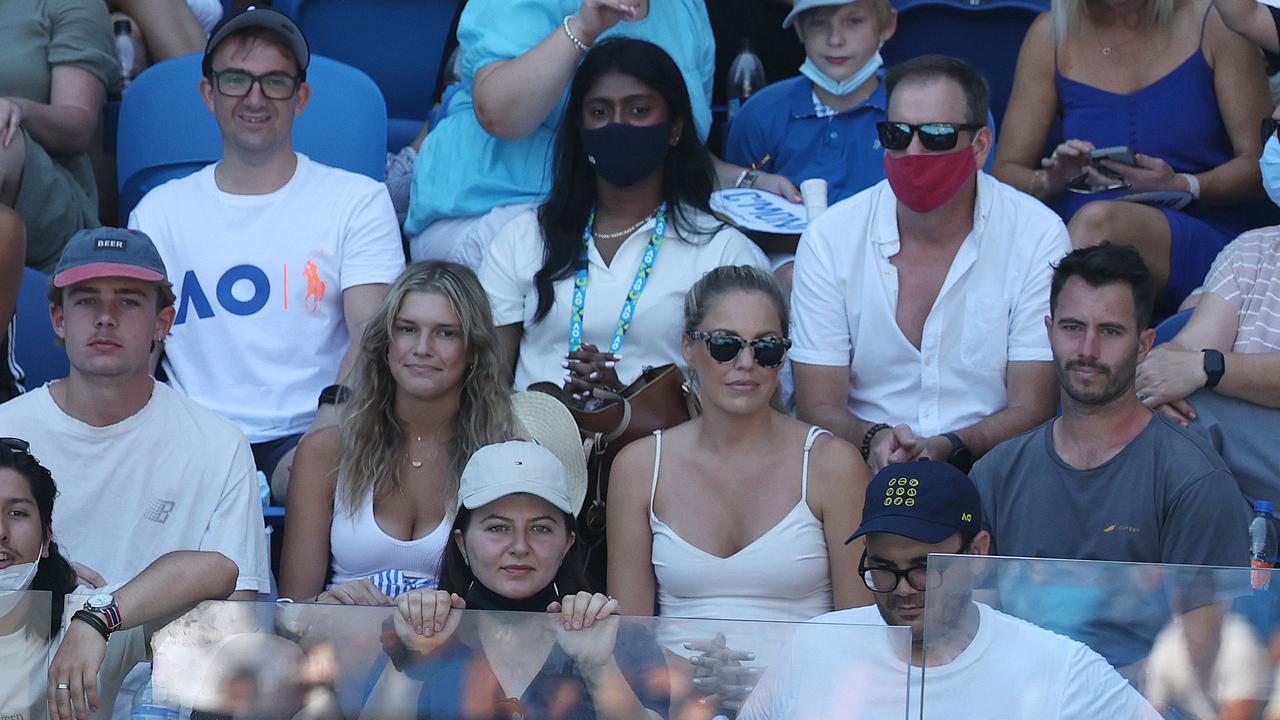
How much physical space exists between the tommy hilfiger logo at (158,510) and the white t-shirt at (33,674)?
883mm

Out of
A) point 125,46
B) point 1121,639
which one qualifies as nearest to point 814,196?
point 125,46

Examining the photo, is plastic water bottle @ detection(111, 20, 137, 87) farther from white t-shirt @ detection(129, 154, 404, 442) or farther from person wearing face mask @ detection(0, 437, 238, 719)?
person wearing face mask @ detection(0, 437, 238, 719)

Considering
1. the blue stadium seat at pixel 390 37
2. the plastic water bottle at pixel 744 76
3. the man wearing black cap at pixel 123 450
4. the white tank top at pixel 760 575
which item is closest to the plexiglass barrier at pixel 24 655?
the man wearing black cap at pixel 123 450

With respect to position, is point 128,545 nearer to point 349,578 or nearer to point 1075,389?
Result: point 349,578

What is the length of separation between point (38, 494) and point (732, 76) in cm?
320

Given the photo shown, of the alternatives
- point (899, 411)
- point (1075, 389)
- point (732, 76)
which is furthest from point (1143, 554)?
point (732, 76)

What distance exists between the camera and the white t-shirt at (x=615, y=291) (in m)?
4.42

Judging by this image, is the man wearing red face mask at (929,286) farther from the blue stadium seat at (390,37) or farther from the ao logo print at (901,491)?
the blue stadium seat at (390,37)

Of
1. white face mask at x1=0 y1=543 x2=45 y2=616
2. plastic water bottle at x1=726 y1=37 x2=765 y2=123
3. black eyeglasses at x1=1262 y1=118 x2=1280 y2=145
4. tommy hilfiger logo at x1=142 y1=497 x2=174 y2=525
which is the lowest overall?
white face mask at x1=0 y1=543 x2=45 y2=616

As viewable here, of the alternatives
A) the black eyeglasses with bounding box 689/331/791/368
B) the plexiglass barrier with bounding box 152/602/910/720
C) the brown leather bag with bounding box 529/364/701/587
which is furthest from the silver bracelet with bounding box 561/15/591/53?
the plexiglass barrier with bounding box 152/602/910/720

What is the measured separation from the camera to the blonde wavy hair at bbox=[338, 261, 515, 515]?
12.8 feet

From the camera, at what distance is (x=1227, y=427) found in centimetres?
390

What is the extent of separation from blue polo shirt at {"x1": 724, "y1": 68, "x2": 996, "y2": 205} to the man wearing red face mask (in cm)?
70

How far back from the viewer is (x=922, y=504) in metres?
3.21
